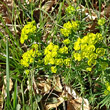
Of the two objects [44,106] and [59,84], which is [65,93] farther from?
[44,106]

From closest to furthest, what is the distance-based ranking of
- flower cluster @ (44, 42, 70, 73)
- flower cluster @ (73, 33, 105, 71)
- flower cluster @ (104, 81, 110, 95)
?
1. flower cluster @ (73, 33, 105, 71)
2. flower cluster @ (44, 42, 70, 73)
3. flower cluster @ (104, 81, 110, 95)

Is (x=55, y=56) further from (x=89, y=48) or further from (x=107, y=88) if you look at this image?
(x=107, y=88)

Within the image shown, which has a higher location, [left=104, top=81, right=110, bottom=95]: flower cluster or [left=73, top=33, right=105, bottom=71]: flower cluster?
[left=73, top=33, right=105, bottom=71]: flower cluster

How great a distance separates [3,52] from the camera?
3.14 m

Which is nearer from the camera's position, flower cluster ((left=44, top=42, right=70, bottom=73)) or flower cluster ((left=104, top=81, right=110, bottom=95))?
flower cluster ((left=44, top=42, right=70, bottom=73))

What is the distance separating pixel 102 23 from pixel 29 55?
101 centimetres

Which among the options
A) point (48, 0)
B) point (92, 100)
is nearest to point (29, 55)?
point (92, 100)

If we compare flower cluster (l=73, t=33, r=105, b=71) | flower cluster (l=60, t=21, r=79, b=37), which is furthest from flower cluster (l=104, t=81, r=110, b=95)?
flower cluster (l=60, t=21, r=79, b=37)

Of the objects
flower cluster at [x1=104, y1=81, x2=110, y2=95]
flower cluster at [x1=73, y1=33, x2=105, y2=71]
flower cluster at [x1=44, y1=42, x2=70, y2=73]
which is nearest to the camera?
flower cluster at [x1=73, y1=33, x2=105, y2=71]

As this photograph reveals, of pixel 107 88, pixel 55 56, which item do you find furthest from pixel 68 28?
pixel 107 88

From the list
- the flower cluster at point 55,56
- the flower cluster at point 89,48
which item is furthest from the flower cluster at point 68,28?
the flower cluster at point 89,48

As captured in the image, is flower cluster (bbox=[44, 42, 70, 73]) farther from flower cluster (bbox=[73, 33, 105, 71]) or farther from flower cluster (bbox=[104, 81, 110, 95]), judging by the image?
flower cluster (bbox=[104, 81, 110, 95])

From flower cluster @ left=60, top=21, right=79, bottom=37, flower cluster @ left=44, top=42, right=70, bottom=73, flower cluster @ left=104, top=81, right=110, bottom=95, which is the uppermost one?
flower cluster @ left=60, top=21, right=79, bottom=37

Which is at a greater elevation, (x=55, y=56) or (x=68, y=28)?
(x=68, y=28)
